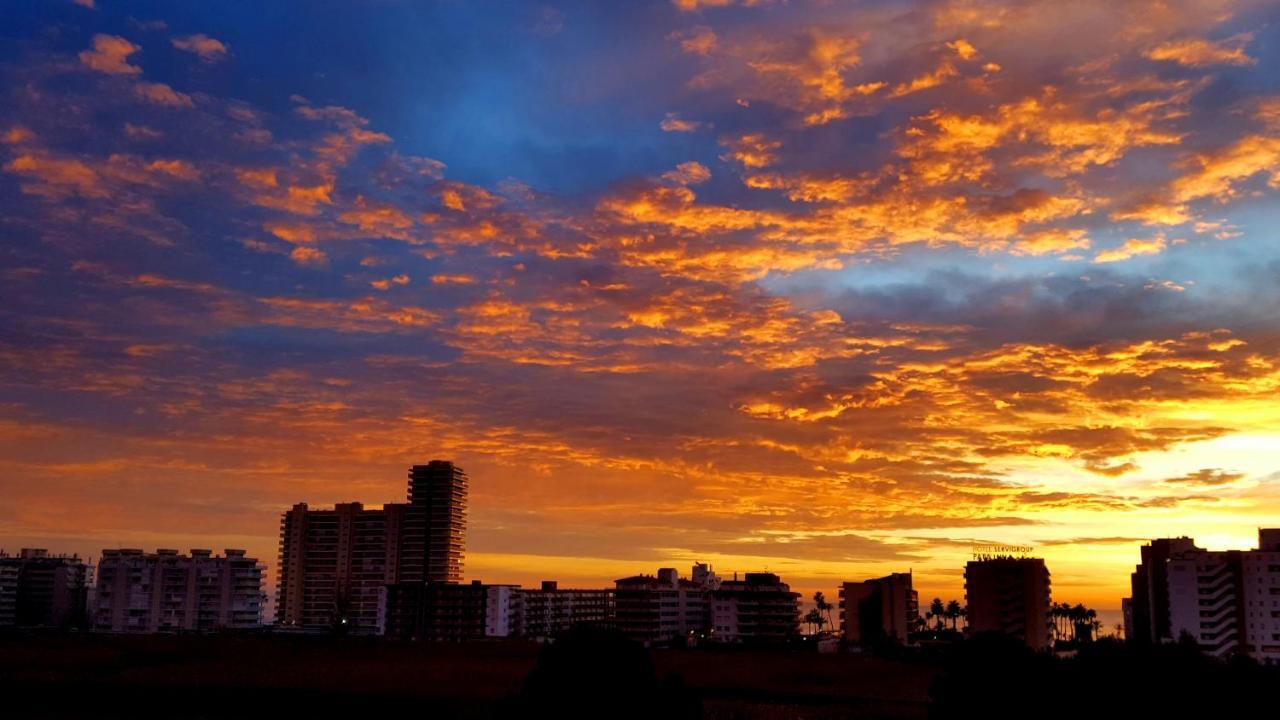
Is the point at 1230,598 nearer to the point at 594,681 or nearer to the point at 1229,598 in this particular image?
the point at 1229,598

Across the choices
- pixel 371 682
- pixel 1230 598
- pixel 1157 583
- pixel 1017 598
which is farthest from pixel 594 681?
pixel 1017 598

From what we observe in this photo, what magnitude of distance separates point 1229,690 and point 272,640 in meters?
167

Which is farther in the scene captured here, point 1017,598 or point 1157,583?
point 1017,598

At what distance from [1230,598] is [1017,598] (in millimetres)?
43819

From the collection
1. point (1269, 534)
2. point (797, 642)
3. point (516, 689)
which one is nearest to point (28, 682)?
point (516, 689)

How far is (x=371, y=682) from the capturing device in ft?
345

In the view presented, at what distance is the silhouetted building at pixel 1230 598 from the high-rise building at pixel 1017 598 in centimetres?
3240

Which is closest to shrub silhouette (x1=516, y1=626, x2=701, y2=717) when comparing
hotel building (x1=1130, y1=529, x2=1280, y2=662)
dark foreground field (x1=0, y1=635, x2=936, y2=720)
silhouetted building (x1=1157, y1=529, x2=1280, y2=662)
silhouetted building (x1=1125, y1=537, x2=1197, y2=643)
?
dark foreground field (x1=0, y1=635, x2=936, y2=720)

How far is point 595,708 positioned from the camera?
4019 centimetres

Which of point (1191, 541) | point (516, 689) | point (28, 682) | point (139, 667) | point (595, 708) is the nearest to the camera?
point (595, 708)

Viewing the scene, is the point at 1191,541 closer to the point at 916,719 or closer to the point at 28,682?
the point at 916,719

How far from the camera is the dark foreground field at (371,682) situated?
264 ft

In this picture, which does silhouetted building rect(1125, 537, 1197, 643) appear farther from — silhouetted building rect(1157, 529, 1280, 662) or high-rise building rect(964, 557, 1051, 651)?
high-rise building rect(964, 557, 1051, 651)

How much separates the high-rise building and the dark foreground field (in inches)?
1820
